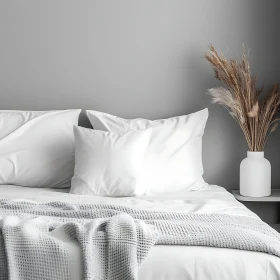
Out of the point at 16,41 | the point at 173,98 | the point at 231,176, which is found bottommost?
the point at 231,176

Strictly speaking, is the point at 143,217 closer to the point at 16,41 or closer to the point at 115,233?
the point at 115,233

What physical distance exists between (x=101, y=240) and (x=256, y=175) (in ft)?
6.08

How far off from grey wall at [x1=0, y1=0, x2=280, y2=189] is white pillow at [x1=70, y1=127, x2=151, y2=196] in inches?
23.8

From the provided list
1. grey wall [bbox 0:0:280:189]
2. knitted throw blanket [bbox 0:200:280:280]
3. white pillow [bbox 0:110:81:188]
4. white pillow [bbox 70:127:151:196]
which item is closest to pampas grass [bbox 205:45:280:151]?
grey wall [bbox 0:0:280:189]

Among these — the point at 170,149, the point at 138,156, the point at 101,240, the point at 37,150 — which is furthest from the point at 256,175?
the point at 101,240

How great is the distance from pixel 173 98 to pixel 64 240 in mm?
2005

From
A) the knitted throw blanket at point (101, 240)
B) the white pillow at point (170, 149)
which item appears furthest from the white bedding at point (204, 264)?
the white pillow at point (170, 149)

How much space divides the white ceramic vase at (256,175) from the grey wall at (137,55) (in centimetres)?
24

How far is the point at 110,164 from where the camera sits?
10.7 feet

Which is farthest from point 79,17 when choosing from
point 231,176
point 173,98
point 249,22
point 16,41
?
point 231,176

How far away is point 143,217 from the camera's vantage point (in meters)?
2.41

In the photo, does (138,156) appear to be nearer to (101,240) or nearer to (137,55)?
(137,55)

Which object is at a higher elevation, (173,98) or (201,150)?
(173,98)

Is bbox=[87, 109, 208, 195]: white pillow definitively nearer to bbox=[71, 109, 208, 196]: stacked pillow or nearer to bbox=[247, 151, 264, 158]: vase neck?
bbox=[71, 109, 208, 196]: stacked pillow
